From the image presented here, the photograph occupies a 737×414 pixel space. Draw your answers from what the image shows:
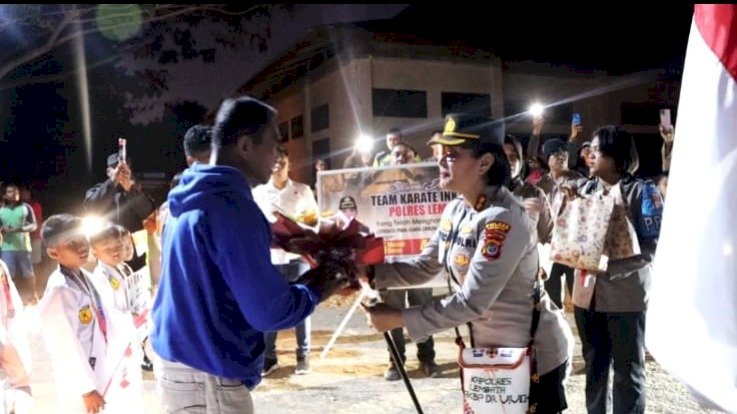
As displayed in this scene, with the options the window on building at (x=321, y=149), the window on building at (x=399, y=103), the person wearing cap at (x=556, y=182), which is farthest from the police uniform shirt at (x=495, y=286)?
the window on building at (x=321, y=149)

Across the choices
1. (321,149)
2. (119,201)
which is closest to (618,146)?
(119,201)

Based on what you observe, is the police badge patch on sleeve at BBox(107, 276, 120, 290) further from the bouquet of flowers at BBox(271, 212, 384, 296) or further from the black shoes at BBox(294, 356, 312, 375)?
the black shoes at BBox(294, 356, 312, 375)

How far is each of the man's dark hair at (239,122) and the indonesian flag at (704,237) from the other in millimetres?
1651

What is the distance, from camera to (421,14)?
22.8 meters

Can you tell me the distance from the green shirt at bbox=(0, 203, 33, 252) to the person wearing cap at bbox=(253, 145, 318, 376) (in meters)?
6.89

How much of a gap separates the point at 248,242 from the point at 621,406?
316cm

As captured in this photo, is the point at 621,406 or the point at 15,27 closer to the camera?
the point at 621,406

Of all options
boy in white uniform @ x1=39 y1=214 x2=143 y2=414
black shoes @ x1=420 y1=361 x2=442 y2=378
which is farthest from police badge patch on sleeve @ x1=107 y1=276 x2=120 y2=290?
black shoes @ x1=420 y1=361 x2=442 y2=378

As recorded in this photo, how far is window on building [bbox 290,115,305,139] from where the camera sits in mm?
24406

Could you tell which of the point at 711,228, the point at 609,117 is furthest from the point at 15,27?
the point at 609,117

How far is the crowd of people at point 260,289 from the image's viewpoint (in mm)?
2498

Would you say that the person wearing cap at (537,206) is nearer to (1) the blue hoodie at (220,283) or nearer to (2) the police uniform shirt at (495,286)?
(2) the police uniform shirt at (495,286)

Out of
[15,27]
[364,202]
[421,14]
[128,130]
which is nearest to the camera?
[364,202]

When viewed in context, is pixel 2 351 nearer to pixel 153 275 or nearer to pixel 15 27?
pixel 153 275
